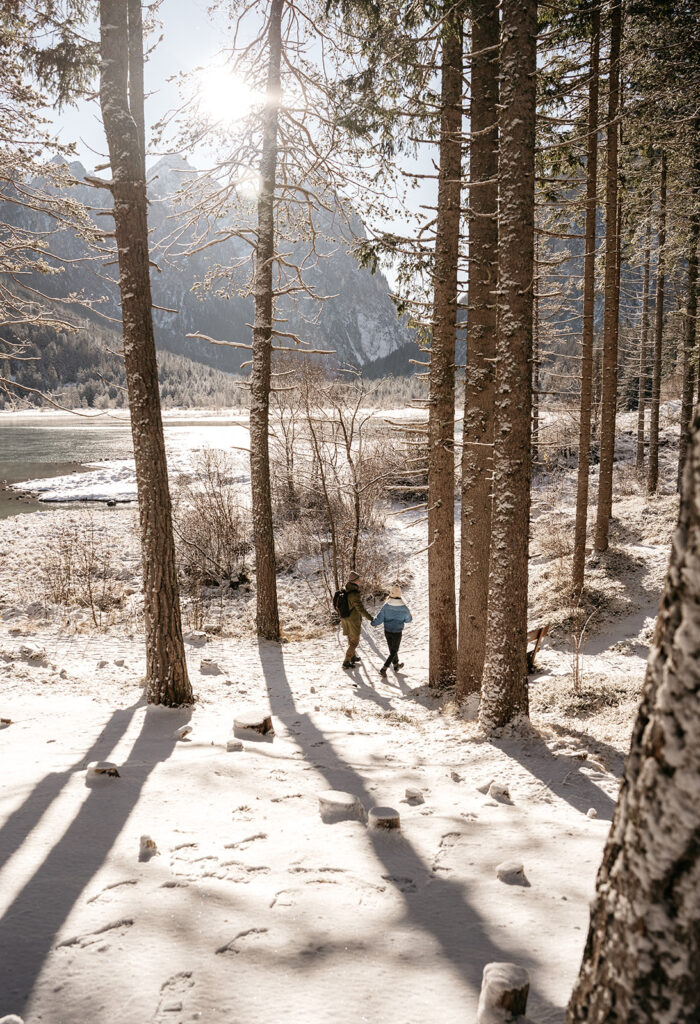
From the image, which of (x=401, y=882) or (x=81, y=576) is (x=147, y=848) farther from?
(x=81, y=576)

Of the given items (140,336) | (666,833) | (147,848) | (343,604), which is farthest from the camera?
(343,604)

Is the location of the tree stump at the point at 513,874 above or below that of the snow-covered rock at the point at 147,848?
below

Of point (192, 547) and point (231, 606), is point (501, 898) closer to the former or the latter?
point (231, 606)

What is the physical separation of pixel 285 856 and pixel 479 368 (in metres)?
5.77

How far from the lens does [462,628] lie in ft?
23.6

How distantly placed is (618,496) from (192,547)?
1367cm

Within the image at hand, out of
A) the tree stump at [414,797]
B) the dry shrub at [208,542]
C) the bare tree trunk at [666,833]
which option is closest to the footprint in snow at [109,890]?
the tree stump at [414,797]

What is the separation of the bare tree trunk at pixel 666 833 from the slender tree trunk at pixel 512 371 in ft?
14.4

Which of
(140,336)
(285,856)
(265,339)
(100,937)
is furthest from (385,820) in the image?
(265,339)

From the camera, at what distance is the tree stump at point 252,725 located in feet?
16.9

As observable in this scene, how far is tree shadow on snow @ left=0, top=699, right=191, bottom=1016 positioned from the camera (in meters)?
2.02

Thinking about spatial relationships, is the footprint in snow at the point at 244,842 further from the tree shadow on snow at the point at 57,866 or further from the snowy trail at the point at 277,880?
the tree shadow on snow at the point at 57,866

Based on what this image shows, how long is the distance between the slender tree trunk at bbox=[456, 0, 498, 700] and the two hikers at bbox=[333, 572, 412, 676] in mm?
2123

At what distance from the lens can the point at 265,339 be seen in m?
9.60
